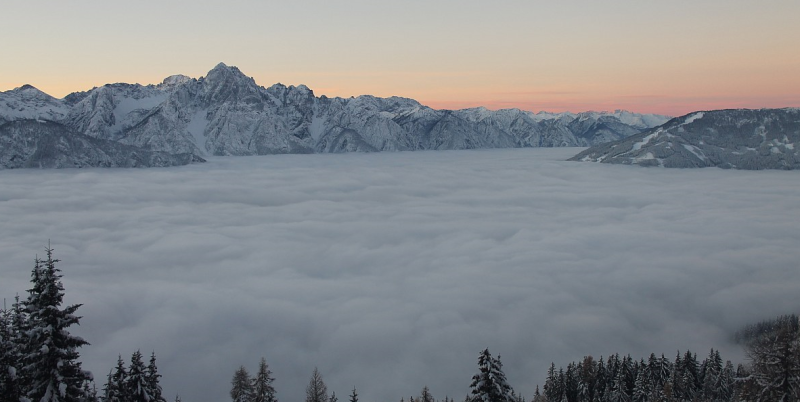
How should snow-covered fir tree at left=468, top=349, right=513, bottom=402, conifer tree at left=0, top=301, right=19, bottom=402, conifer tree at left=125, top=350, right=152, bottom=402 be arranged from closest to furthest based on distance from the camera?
1. conifer tree at left=0, top=301, right=19, bottom=402
2. snow-covered fir tree at left=468, top=349, right=513, bottom=402
3. conifer tree at left=125, top=350, right=152, bottom=402

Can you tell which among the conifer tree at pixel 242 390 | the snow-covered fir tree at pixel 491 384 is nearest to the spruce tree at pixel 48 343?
the snow-covered fir tree at pixel 491 384

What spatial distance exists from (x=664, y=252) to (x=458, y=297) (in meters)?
78.6

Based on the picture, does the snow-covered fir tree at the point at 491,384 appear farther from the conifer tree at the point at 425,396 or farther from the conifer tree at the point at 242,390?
the conifer tree at the point at 242,390

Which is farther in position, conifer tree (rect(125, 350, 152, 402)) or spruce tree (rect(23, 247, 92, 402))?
conifer tree (rect(125, 350, 152, 402))

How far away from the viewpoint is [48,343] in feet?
70.6

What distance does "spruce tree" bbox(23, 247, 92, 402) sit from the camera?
21297mm

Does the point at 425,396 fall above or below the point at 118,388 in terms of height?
below

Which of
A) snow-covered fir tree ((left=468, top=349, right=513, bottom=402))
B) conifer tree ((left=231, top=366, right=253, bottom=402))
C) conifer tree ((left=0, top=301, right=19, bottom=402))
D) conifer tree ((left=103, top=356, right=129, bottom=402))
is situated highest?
conifer tree ((left=0, top=301, right=19, bottom=402))

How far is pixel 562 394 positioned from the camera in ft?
238

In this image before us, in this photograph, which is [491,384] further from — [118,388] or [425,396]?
[425,396]

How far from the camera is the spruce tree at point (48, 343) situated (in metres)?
21.3

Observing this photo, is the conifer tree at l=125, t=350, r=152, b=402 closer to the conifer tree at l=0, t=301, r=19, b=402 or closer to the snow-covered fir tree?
the conifer tree at l=0, t=301, r=19, b=402

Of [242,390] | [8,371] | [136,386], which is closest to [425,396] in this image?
[242,390]

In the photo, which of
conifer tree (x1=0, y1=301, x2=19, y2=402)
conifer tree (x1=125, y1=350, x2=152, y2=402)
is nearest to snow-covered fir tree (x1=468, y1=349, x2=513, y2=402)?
conifer tree (x1=125, y1=350, x2=152, y2=402)
